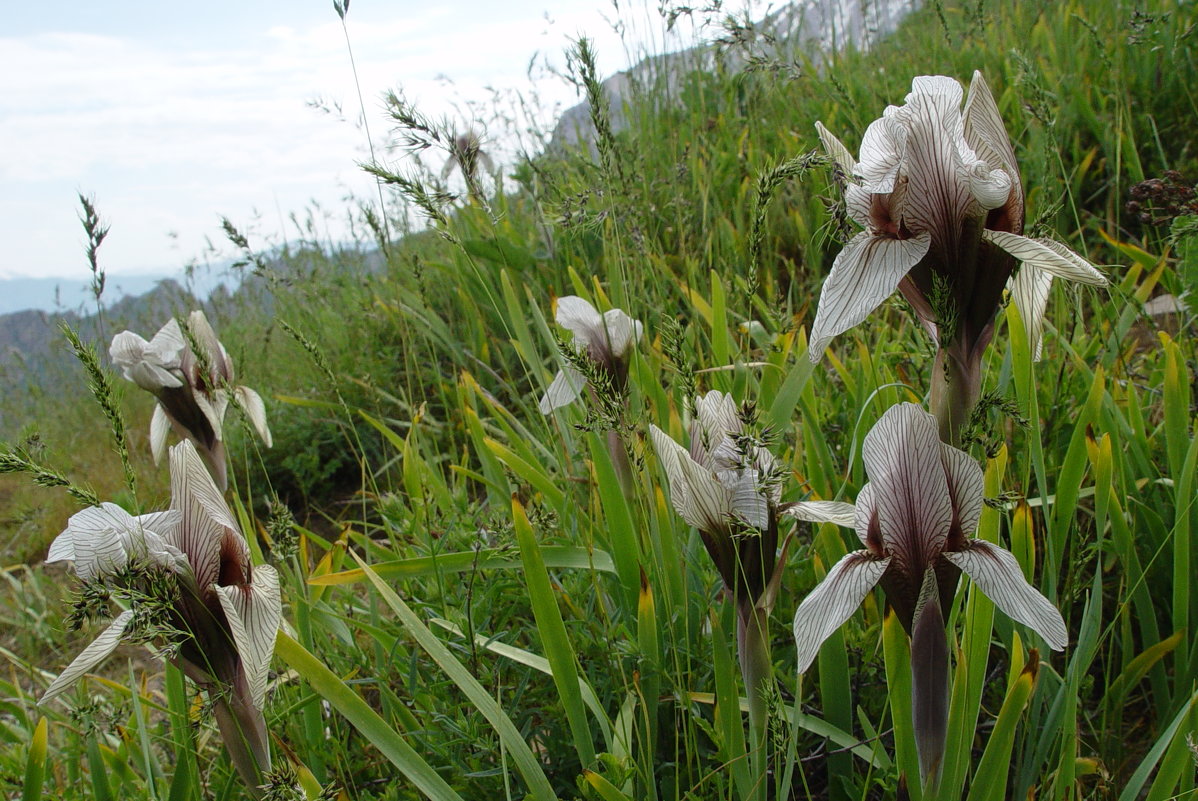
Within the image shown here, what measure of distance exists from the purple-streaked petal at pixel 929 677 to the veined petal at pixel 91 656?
3.57 feet

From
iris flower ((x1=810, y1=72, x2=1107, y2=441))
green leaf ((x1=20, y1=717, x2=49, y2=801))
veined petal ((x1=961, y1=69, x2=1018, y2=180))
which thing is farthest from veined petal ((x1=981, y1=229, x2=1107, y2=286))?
green leaf ((x1=20, y1=717, x2=49, y2=801))

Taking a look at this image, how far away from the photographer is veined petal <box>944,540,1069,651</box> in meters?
0.93

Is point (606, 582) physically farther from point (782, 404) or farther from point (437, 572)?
point (782, 404)

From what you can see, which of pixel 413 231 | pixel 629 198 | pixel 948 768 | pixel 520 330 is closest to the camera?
pixel 948 768

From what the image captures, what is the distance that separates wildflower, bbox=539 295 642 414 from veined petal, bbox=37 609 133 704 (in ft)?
3.25

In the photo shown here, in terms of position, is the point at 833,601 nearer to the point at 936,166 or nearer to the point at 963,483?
the point at 963,483

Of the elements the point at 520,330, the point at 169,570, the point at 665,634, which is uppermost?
the point at 520,330

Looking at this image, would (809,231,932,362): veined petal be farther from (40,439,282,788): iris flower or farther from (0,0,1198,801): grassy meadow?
(40,439,282,788): iris flower

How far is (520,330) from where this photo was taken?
2.12m

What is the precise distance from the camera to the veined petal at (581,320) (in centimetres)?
198

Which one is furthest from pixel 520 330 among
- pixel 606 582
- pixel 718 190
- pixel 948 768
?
pixel 718 190

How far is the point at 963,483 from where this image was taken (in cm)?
100

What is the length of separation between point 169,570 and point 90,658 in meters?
0.17

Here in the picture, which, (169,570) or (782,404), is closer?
(169,570)
